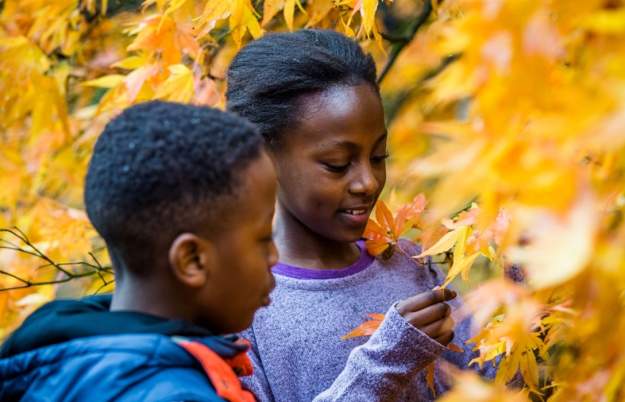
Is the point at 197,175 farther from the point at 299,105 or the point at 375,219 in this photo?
the point at 375,219

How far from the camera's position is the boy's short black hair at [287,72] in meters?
1.64

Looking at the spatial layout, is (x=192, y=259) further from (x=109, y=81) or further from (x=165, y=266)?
(x=109, y=81)

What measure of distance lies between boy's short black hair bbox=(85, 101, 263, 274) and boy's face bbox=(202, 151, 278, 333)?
0.02 m

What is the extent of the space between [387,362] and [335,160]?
1.19ft

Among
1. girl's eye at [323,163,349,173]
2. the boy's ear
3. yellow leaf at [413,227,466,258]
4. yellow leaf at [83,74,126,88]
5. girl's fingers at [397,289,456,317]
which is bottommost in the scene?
yellow leaf at [83,74,126,88]

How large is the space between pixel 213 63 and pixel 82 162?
→ 31.2 inches

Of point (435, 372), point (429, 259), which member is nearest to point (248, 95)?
point (429, 259)

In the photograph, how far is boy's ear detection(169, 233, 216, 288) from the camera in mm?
1127

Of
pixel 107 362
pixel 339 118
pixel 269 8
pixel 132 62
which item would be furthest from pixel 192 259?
pixel 132 62

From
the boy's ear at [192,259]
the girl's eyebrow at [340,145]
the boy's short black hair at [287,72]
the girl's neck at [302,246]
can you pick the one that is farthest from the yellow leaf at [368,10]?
the boy's ear at [192,259]

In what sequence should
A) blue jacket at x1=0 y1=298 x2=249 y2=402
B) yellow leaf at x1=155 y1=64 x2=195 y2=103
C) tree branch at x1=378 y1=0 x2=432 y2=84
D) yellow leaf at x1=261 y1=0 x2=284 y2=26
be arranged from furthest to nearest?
tree branch at x1=378 y1=0 x2=432 y2=84 < yellow leaf at x1=155 y1=64 x2=195 y2=103 < yellow leaf at x1=261 y1=0 x2=284 y2=26 < blue jacket at x1=0 y1=298 x2=249 y2=402

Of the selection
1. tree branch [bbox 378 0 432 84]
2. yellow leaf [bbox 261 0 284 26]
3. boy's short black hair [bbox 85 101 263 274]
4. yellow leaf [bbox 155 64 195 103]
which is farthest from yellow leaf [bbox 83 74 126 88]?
boy's short black hair [bbox 85 101 263 274]

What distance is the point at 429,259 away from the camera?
1.83 metres

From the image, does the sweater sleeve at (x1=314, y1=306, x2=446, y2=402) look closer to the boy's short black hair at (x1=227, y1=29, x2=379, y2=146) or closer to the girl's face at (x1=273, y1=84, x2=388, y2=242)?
the girl's face at (x1=273, y1=84, x2=388, y2=242)
